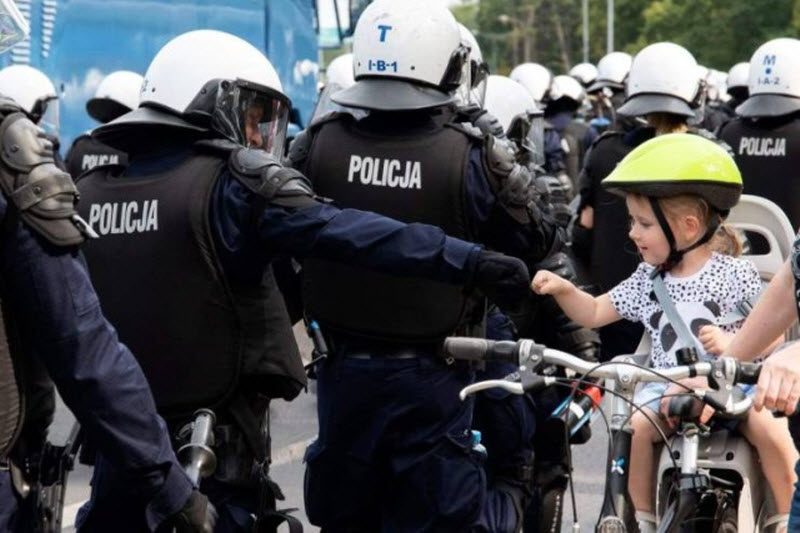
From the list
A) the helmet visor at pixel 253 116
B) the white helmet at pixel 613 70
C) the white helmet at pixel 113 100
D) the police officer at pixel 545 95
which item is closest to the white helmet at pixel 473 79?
the helmet visor at pixel 253 116

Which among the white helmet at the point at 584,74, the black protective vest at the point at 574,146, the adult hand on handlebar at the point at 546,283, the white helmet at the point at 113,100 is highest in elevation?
the adult hand on handlebar at the point at 546,283

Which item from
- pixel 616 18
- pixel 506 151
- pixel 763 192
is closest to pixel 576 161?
pixel 763 192

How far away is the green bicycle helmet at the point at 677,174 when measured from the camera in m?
5.24

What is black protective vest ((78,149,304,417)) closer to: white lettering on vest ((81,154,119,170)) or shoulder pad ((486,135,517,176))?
shoulder pad ((486,135,517,176))

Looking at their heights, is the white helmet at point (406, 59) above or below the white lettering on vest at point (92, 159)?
above

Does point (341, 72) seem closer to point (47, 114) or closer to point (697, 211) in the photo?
point (47, 114)

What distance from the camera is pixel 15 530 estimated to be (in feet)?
13.1

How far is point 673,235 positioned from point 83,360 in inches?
84.2

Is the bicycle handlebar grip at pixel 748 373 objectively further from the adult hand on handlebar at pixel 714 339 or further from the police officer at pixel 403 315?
the police officer at pixel 403 315

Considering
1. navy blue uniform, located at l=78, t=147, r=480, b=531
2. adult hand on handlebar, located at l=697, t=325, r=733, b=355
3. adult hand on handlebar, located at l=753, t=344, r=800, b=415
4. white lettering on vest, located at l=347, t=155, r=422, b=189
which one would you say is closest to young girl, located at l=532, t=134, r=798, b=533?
adult hand on handlebar, located at l=697, t=325, r=733, b=355

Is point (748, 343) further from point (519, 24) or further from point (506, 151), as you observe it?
point (519, 24)

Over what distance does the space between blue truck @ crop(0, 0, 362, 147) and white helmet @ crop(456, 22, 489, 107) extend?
7465mm

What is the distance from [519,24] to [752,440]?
12408 cm

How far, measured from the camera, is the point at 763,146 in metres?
9.62
